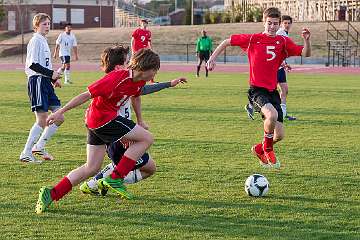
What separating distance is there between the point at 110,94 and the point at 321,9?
6313 centimetres

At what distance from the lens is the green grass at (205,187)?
5.96 meters

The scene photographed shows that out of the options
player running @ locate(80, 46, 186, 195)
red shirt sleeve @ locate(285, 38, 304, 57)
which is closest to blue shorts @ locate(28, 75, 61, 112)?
player running @ locate(80, 46, 186, 195)

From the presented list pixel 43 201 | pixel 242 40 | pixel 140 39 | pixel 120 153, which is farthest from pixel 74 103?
pixel 140 39

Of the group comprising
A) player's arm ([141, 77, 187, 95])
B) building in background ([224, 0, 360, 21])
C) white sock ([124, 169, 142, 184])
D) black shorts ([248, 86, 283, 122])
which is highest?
building in background ([224, 0, 360, 21])

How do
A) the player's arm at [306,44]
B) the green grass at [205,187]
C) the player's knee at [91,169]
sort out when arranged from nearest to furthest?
the green grass at [205,187] → the player's knee at [91,169] → the player's arm at [306,44]

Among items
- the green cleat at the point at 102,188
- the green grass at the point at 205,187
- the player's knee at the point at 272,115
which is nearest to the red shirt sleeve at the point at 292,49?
the player's knee at the point at 272,115

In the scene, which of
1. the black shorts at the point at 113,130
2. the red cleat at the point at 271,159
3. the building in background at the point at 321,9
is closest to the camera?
the black shorts at the point at 113,130

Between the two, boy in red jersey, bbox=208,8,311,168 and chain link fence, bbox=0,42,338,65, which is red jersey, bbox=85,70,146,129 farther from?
chain link fence, bbox=0,42,338,65

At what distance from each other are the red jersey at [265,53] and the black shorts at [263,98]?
0.06 metres

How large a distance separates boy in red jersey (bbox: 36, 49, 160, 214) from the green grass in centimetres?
21

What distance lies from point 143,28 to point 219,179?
17026 mm

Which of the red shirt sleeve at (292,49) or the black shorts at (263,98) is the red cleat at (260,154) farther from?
the red shirt sleeve at (292,49)

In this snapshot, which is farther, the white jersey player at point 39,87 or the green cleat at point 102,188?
the white jersey player at point 39,87

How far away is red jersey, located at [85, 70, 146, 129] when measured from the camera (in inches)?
253
